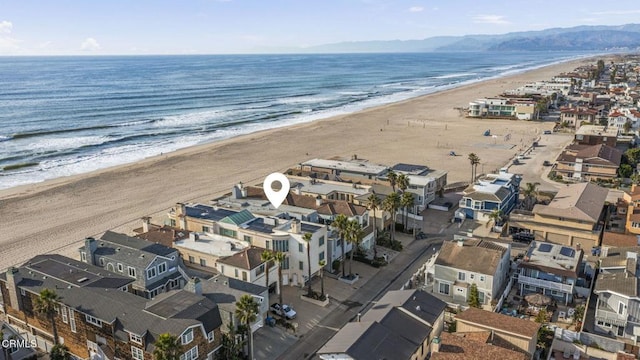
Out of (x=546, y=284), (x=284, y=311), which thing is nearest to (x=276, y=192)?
(x=284, y=311)

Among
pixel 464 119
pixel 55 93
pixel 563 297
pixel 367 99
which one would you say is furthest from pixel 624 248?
pixel 55 93

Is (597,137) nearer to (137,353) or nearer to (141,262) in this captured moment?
(141,262)

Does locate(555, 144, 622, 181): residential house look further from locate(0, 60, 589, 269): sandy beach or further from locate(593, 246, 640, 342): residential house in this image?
locate(593, 246, 640, 342): residential house

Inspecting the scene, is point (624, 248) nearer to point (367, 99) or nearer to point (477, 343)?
point (477, 343)

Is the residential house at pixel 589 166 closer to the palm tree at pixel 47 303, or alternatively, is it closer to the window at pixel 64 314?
the window at pixel 64 314

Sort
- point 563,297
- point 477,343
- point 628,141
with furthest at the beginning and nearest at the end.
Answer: point 628,141
point 563,297
point 477,343

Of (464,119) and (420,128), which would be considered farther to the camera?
(464,119)

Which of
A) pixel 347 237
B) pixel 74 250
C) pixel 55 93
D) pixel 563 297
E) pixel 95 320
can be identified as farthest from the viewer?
pixel 55 93

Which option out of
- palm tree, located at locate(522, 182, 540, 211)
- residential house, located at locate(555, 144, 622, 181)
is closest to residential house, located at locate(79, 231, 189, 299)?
palm tree, located at locate(522, 182, 540, 211)
